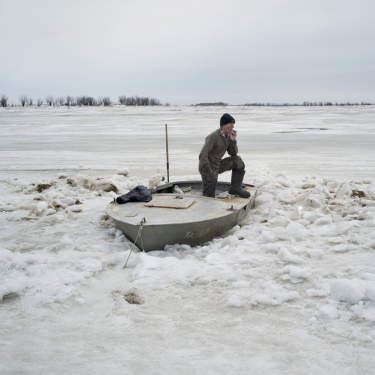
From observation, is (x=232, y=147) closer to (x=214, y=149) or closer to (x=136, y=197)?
(x=214, y=149)

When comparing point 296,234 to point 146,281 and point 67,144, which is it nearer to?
point 146,281

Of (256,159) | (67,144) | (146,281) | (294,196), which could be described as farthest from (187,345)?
(67,144)

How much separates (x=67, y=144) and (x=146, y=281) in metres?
12.7

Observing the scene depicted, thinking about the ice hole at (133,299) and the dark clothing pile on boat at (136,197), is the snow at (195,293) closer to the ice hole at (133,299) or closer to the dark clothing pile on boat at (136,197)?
the ice hole at (133,299)

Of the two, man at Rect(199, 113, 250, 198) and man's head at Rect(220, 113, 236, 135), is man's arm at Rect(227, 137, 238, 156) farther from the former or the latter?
man's head at Rect(220, 113, 236, 135)

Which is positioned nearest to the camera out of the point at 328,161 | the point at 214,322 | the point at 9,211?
the point at 214,322

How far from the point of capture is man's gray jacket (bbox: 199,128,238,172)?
5551mm

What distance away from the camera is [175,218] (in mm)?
4246

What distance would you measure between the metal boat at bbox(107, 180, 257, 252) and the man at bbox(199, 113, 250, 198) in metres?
0.44

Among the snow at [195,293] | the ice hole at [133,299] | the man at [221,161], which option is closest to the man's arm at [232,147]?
the man at [221,161]

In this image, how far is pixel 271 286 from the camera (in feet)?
10.6

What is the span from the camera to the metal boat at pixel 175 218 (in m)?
3.96

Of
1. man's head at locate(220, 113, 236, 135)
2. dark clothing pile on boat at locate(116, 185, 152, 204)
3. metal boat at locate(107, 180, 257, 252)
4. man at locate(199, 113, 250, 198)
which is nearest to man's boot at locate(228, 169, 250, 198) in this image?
man at locate(199, 113, 250, 198)

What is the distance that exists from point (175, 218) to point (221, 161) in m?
2.01
